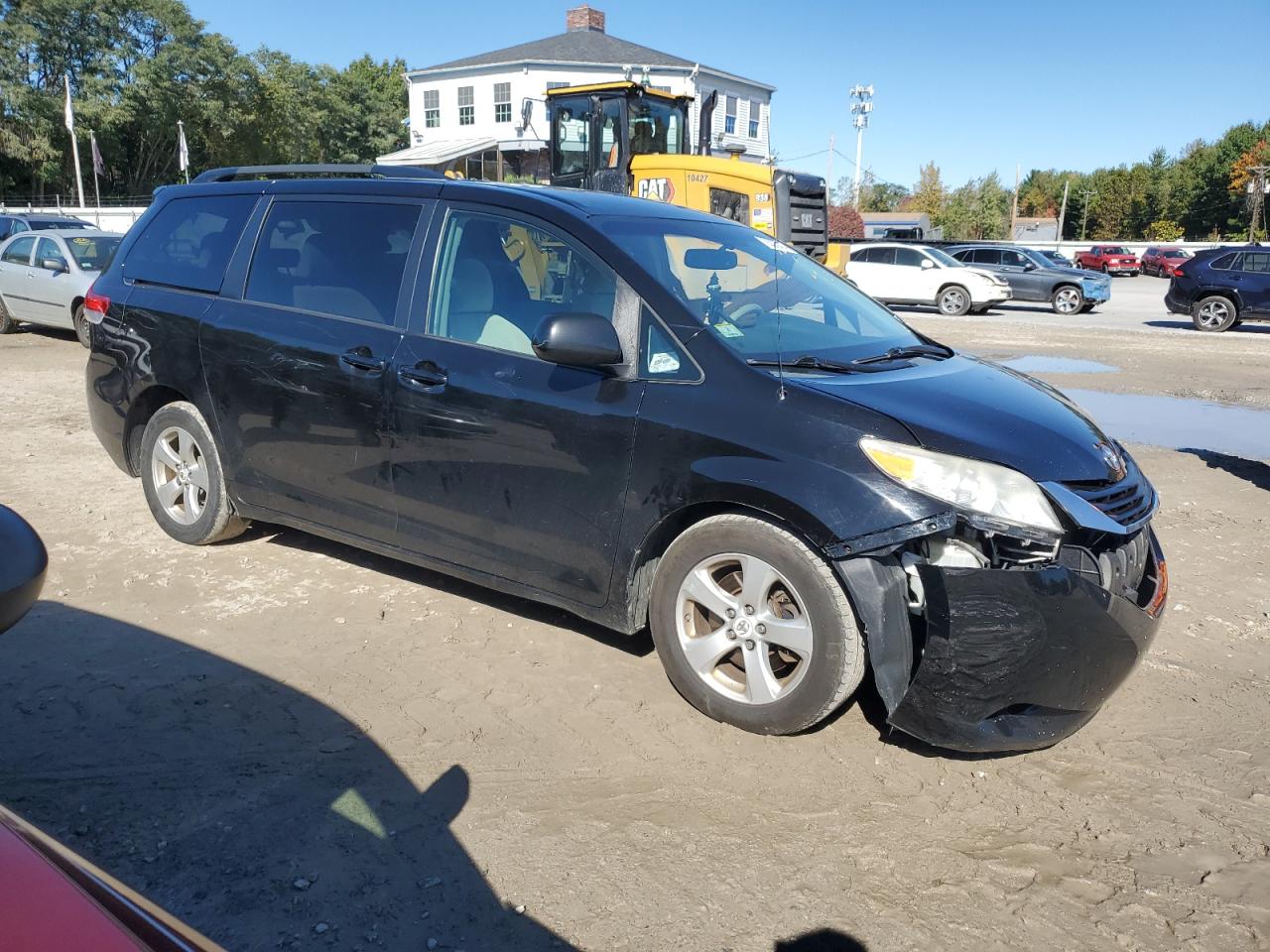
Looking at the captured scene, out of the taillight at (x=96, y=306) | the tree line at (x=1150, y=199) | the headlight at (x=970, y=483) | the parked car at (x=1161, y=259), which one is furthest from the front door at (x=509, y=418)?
the tree line at (x=1150, y=199)

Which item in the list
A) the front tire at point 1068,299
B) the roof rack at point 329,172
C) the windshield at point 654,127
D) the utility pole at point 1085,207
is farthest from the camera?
the utility pole at point 1085,207

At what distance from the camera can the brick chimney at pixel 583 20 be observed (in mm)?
50000

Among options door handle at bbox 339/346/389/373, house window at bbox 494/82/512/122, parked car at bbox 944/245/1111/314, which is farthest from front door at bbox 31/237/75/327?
house window at bbox 494/82/512/122

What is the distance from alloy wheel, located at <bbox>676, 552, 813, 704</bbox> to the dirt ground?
Result: 23 cm

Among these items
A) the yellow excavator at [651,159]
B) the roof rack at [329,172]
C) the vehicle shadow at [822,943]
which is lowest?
the vehicle shadow at [822,943]

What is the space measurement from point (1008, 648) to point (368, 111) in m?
68.3

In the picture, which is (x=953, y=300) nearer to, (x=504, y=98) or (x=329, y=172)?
(x=329, y=172)

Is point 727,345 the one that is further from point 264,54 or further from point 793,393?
point 264,54

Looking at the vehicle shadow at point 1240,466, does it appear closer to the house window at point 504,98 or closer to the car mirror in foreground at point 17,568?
the car mirror in foreground at point 17,568

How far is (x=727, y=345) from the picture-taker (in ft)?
12.0

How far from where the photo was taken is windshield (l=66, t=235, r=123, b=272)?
13.3 metres

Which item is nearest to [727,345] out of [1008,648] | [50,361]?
[1008,648]

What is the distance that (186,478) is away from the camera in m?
5.27

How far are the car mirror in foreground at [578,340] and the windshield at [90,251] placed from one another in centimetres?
1189
